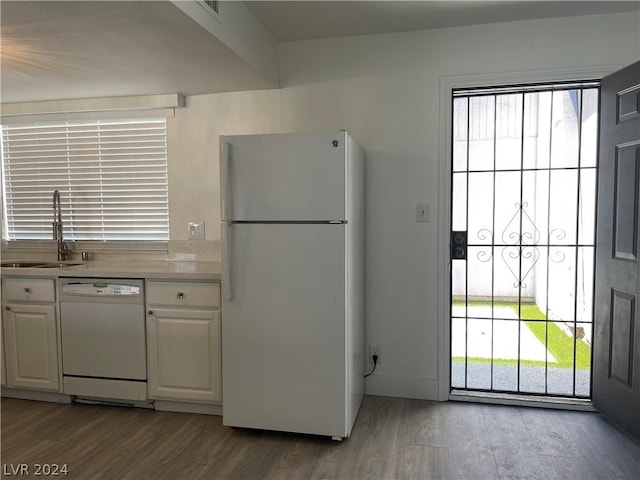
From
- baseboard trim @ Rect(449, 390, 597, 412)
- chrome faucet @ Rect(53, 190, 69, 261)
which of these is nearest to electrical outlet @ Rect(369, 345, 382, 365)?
baseboard trim @ Rect(449, 390, 597, 412)

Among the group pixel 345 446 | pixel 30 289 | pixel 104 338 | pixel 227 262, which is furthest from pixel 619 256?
pixel 30 289

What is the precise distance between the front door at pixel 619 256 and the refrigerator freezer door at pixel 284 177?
1.55 m

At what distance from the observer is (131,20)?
1.90m

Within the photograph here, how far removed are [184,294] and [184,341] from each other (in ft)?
0.91

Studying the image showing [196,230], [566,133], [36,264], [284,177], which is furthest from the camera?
[566,133]

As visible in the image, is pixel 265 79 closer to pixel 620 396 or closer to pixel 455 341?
pixel 620 396

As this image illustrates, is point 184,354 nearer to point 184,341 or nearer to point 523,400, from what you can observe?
point 184,341

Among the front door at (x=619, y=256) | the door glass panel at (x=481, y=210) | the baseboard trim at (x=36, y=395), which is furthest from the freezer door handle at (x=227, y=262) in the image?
the door glass panel at (x=481, y=210)

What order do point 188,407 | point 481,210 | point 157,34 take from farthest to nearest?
point 481,210, point 188,407, point 157,34

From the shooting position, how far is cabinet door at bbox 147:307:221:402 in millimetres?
2578

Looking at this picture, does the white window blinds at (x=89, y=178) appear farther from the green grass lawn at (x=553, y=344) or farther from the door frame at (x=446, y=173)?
the green grass lawn at (x=553, y=344)

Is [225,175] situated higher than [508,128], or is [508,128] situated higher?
[508,128]

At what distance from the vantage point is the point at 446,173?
2787 mm

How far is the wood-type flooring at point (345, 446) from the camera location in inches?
81.7
